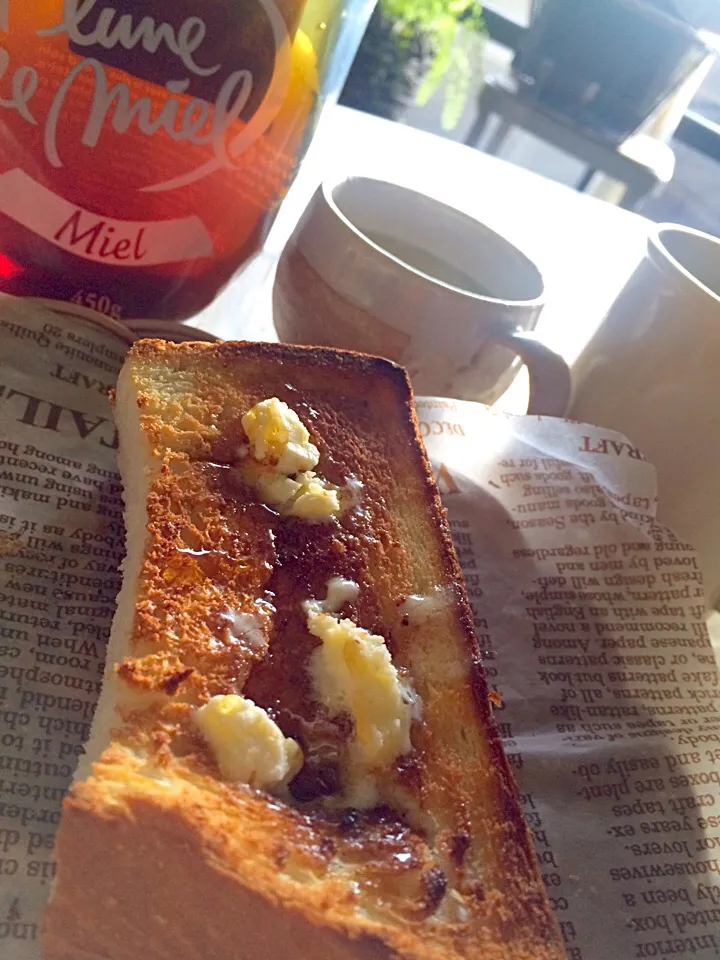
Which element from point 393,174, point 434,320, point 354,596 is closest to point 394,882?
point 354,596

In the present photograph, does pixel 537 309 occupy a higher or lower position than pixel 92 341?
higher

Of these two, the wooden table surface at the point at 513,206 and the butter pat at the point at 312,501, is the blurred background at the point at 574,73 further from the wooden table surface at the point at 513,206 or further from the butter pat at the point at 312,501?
the butter pat at the point at 312,501

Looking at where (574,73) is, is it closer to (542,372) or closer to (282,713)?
(542,372)

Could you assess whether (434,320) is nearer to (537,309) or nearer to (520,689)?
(537,309)

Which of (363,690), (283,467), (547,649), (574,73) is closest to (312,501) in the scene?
(283,467)


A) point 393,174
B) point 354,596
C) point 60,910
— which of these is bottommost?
point 60,910

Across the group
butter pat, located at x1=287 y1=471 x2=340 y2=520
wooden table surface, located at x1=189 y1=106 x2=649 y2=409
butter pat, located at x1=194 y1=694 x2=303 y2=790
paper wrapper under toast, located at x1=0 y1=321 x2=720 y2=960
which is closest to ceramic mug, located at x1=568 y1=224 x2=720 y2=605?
paper wrapper under toast, located at x1=0 y1=321 x2=720 y2=960

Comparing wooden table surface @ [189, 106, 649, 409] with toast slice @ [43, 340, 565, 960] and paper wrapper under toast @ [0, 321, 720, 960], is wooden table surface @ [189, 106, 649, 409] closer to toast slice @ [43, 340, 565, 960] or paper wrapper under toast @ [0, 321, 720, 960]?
paper wrapper under toast @ [0, 321, 720, 960]
